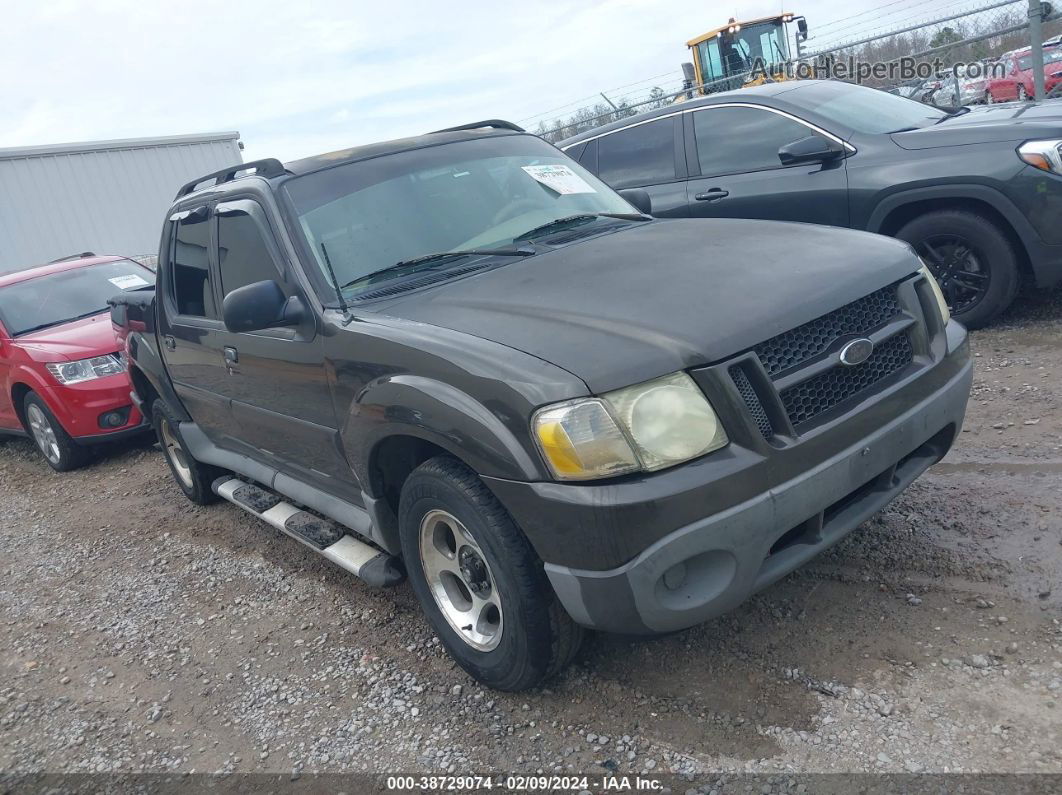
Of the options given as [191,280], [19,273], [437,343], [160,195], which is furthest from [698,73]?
[437,343]

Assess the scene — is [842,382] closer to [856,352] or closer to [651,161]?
[856,352]

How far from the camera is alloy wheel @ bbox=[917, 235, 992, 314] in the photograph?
17.9ft

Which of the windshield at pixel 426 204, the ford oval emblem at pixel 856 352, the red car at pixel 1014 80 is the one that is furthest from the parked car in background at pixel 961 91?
the ford oval emblem at pixel 856 352

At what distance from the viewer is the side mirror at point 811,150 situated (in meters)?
A: 5.71

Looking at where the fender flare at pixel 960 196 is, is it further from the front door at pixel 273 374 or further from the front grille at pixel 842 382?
the front door at pixel 273 374

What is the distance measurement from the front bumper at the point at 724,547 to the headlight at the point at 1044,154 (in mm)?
3332

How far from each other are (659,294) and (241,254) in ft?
6.71

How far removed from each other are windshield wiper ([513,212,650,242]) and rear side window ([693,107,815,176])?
2.64 metres

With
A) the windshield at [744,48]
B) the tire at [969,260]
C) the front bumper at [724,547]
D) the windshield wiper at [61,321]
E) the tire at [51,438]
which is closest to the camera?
the front bumper at [724,547]

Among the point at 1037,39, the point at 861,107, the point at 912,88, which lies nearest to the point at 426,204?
the point at 861,107

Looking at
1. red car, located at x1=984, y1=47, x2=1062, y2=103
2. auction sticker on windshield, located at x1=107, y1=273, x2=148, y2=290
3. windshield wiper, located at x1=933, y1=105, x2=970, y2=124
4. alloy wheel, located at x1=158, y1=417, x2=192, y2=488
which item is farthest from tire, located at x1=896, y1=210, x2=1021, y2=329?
red car, located at x1=984, y1=47, x2=1062, y2=103

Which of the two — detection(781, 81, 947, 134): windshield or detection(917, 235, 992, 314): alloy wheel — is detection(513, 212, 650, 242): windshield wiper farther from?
detection(781, 81, 947, 134): windshield

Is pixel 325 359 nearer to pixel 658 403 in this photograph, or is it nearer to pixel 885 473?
pixel 658 403

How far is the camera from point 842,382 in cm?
264
